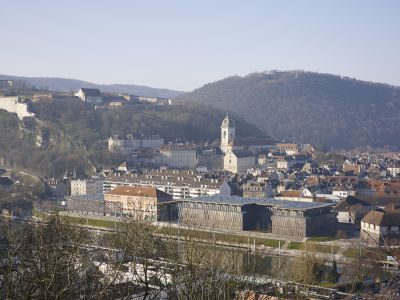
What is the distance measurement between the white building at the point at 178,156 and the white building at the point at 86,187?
9.92m

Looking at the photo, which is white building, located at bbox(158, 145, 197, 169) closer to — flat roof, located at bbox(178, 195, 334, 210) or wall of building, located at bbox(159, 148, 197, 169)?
wall of building, located at bbox(159, 148, 197, 169)

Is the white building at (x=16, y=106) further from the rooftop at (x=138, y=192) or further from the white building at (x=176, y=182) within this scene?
the rooftop at (x=138, y=192)

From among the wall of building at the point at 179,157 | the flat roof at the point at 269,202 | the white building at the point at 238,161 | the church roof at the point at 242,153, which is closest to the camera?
the flat roof at the point at 269,202

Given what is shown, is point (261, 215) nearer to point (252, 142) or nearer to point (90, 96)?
point (252, 142)

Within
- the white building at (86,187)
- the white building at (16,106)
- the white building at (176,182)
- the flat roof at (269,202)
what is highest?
the white building at (16,106)

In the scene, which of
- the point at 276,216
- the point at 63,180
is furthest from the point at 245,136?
the point at 276,216

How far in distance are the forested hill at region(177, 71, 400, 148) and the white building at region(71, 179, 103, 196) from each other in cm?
4046

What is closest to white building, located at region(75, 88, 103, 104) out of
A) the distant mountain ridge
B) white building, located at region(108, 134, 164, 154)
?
white building, located at region(108, 134, 164, 154)

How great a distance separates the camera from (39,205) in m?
32.6

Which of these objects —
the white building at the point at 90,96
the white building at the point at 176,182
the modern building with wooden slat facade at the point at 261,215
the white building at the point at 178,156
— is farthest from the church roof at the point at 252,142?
the modern building with wooden slat facade at the point at 261,215

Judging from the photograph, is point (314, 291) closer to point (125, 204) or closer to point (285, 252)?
point (285, 252)

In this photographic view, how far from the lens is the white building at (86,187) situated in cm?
3703

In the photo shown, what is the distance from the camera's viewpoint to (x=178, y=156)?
48.2m

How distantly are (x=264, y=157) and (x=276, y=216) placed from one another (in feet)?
74.4
